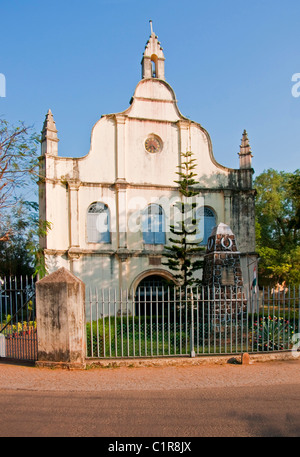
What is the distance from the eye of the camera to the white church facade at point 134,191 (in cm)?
1872

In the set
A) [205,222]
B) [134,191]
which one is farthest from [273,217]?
[134,191]

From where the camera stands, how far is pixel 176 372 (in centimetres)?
843

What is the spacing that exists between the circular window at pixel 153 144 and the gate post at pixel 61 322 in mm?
12765

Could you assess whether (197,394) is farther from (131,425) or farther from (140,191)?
(140,191)

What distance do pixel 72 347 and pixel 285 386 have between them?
439cm

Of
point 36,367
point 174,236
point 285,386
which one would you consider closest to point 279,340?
point 285,386

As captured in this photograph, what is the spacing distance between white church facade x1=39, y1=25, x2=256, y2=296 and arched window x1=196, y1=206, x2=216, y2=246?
0.05m

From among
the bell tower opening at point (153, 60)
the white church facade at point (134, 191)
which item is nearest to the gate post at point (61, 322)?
the white church facade at point (134, 191)

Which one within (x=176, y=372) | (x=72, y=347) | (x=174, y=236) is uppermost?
(x=174, y=236)

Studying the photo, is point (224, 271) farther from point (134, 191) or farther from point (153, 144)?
point (153, 144)

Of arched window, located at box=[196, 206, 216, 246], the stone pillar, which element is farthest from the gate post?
arched window, located at box=[196, 206, 216, 246]

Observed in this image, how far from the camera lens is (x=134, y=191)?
19.7 meters

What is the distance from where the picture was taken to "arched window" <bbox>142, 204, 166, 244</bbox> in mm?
19531

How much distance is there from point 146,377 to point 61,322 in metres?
2.17
